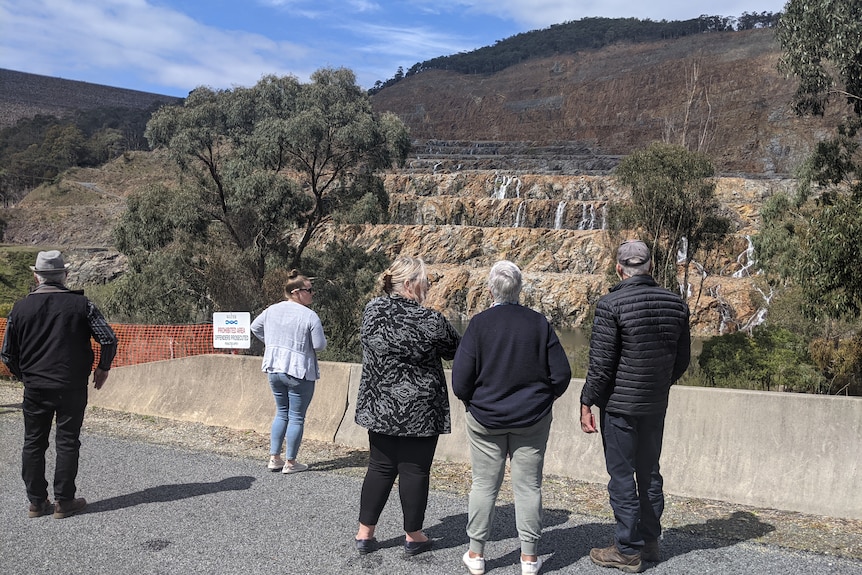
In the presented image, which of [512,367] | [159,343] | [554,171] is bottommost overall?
[159,343]

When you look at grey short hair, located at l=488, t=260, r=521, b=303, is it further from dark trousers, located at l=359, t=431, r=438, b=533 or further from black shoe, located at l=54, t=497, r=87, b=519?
black shoe, located at l=54, t=497, r=87, b=519

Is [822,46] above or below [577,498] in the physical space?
above

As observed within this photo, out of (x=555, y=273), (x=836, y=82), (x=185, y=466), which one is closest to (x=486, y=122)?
(x=555, y=273)

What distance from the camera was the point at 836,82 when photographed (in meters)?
15.9

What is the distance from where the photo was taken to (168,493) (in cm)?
625

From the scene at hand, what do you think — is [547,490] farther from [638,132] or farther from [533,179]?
[638,132]

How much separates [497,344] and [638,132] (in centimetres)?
12730

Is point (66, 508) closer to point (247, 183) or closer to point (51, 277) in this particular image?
point (51, 277)

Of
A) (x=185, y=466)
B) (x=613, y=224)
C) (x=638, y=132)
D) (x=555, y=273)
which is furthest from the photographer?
(x=638, y=132)

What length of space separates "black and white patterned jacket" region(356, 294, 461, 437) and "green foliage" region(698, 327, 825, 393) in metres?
8.06

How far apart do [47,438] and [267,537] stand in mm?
1822

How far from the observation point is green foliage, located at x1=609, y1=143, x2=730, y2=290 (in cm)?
2778

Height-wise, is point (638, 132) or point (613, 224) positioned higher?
point (638, 132)

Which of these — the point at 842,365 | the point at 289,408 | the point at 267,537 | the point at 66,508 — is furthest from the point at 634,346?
the point at 842,365
